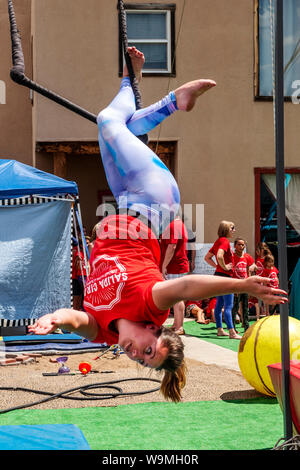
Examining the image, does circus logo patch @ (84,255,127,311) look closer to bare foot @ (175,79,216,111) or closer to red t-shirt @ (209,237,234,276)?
bare foot @ (175,79,216,111)

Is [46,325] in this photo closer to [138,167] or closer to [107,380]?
[138,167]

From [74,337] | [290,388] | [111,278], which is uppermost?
[111,278]

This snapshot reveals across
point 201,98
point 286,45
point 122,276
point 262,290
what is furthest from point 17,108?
point 262,290

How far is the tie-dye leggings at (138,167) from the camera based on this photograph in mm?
4098

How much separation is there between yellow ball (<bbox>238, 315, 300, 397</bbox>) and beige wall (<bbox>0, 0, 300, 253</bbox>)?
659 centimetres

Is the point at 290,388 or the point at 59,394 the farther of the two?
the point at 59,394

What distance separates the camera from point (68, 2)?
489 inches

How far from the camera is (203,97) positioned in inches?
492

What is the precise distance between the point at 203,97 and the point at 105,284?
932 centimetres

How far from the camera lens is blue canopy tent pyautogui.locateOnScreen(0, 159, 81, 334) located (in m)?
9.19

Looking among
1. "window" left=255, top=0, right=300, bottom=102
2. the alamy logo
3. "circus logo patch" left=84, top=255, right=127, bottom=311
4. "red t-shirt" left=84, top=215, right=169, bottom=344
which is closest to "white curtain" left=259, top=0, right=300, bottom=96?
"window" left=255, top=0, right=300, bottom=102
